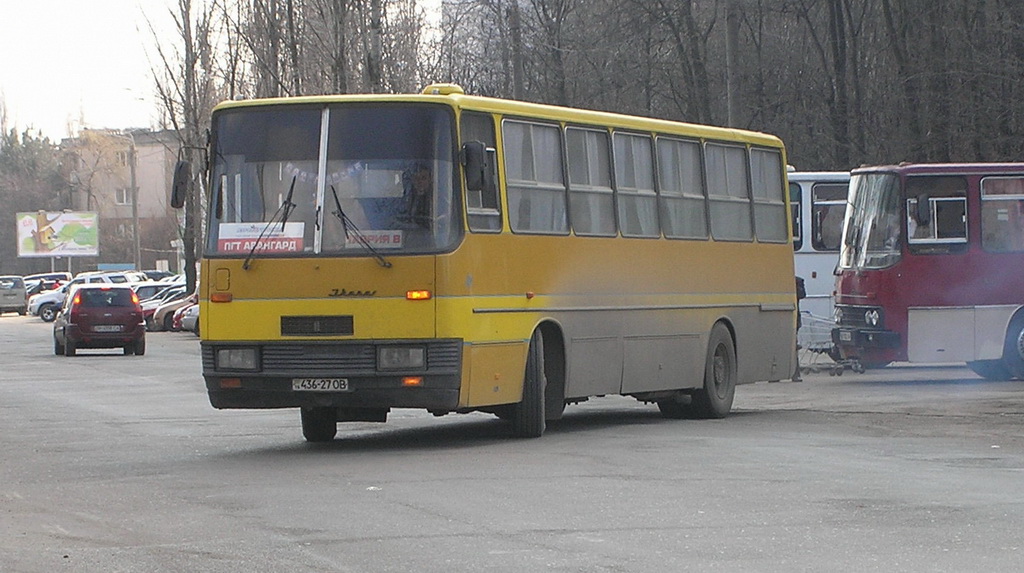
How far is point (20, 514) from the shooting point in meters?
10.9

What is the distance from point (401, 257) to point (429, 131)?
1.07 metres

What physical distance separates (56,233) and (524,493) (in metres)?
119

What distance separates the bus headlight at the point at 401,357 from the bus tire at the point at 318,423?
172 centimetres

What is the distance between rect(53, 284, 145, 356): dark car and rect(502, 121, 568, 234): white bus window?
90.4 ft

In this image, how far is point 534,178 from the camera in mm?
16031

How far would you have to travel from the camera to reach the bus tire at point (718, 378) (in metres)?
18.9

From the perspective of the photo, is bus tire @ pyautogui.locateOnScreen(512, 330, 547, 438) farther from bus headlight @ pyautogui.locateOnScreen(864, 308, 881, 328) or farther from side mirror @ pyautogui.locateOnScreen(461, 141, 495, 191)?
bus headlight @ pyautogui.locateOnScreen(864, 308, 881, 328)

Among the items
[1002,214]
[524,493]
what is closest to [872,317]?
[1002,214]

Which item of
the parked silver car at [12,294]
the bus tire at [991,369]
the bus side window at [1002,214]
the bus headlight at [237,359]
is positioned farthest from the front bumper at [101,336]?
the parked silver car at [12,294]

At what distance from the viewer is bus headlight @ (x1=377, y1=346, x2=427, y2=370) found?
47.2 feet

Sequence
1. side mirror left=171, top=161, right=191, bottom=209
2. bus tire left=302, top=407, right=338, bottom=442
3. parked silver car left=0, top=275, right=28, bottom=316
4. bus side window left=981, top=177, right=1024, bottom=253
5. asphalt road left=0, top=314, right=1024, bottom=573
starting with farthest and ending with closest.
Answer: parked silver car left=0, top=275, right=28, bottom=316
bus side window left=981, top=177, right=1024, bottom=253
bus tire left=302, top=407, right=338, bottom=442
side mirror left=171, top=161, right=191, bottom=209
asphalt road left=0, top=314, right=1024, bottom=573

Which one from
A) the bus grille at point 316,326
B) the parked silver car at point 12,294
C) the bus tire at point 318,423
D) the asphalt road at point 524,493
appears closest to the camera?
the asphalt road at point 524,493

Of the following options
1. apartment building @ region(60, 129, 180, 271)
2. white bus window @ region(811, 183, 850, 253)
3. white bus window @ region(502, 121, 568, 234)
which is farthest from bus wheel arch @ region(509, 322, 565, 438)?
apartment building @ region(60, 129, 180, 271)

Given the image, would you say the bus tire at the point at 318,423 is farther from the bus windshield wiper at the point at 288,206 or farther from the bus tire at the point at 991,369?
the bus tire at the point at 991,369
